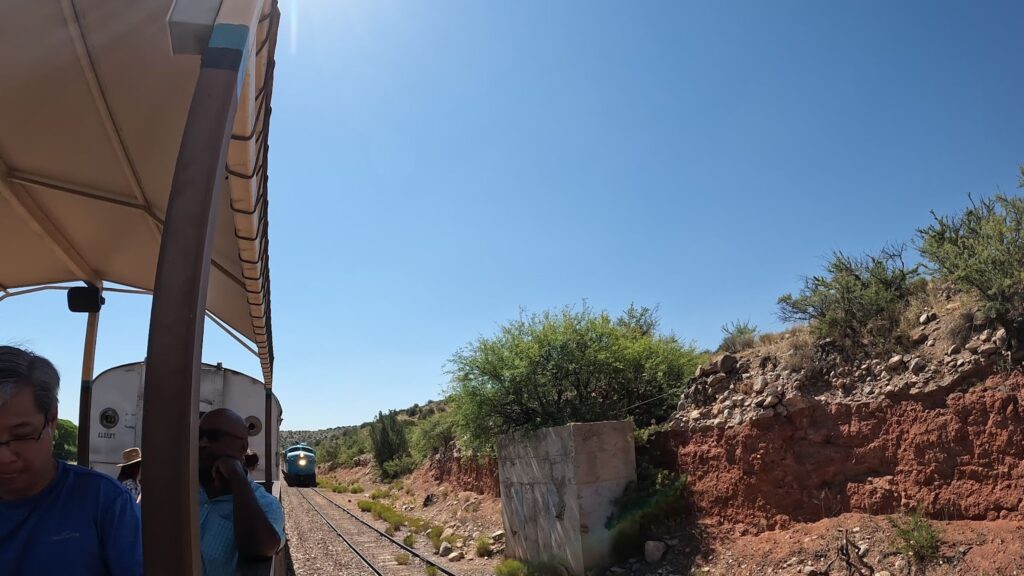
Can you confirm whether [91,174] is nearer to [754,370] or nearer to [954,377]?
[954,377]

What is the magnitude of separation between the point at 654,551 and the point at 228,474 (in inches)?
403

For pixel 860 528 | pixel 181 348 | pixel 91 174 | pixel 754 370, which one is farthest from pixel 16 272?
pixel 754 370

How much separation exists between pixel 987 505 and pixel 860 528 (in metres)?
1.64

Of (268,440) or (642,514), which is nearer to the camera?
(268,440)

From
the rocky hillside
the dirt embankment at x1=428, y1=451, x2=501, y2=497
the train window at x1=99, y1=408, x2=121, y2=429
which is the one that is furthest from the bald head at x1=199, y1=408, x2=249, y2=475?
the dirt embankment at x1=428, y1=451, x2=501, y2=497

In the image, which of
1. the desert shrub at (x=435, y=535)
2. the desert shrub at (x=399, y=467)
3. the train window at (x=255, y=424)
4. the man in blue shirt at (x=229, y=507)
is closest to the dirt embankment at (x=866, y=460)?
the train window at (x=255, y=424)

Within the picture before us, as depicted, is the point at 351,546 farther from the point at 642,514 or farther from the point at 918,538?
the point at 918,538

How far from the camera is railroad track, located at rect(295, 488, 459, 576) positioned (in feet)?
48.3

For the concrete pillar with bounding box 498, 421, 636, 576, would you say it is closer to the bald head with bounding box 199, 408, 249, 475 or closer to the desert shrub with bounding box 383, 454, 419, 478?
the bald head with bounding box 199, 408, 249, 475

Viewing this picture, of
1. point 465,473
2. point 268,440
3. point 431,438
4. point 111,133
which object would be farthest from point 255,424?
point 431,438

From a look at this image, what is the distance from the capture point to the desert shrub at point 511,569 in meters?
13.8

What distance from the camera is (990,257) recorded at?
933 centimetres

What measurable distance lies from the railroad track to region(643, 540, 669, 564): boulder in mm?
4326

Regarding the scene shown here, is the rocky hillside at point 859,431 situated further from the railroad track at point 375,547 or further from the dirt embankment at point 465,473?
the dirt embankment at point 465,473
